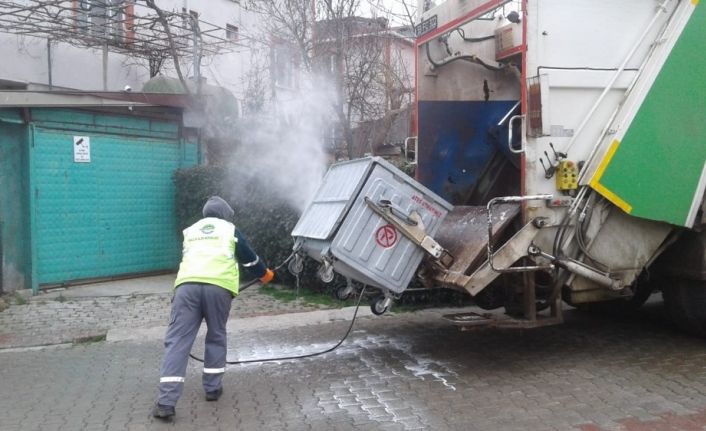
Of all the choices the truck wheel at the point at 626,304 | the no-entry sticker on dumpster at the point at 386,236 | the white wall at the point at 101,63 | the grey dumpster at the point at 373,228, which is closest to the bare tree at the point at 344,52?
the white wall at the point at 101,63

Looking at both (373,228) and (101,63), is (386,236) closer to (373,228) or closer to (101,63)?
(373,228)

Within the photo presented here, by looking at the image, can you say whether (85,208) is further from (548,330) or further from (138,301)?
(548,330)

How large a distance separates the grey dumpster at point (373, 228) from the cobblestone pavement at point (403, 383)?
890 millimetres

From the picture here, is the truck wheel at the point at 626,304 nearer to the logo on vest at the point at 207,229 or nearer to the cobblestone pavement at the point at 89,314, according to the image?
the cobblestone pavement at the point at 89,314

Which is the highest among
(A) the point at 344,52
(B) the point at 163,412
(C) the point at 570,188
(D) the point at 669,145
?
(A) the point at 344,52

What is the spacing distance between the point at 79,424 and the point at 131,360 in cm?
Answer: 164

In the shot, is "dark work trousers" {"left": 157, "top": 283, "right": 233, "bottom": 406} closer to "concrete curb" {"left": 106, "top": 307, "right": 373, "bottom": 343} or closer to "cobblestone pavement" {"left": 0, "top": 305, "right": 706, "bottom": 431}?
"cobblestone pavement" {"left": 0, "top": 305, "right": 706, "bottom": 431}

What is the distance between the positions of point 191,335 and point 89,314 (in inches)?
150

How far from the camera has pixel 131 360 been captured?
581 centimetres

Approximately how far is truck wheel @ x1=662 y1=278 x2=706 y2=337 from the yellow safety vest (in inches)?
153

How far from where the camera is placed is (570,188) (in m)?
4.86

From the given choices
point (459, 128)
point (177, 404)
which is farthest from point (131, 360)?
point (459, 128)

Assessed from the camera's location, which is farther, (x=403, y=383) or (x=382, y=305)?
(x=382, y=305)

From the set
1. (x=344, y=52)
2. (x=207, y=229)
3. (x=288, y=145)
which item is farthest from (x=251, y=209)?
(x=207, y=229)
